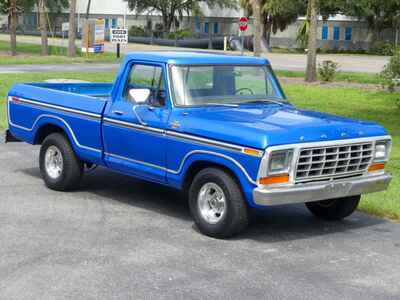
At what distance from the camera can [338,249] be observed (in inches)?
295

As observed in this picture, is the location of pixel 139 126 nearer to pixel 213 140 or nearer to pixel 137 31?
pixel 213 140

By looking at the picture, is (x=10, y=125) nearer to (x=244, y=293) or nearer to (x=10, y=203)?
(x=10, y=203)

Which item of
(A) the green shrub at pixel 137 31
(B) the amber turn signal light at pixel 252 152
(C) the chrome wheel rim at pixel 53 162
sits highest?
(B) the amber turn signal light at pixel 252 152

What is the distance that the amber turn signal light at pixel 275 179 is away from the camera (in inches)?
288

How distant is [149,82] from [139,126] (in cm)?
55

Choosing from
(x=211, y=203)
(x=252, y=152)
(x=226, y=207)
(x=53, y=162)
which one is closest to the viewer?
(x=252, y=152)

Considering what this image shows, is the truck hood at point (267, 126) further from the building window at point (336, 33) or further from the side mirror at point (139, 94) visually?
the building window at point (336, 33)

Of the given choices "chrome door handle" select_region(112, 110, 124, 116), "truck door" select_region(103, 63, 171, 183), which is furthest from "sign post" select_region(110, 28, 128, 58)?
"chrome door handle" select_region(112, 110, 124, 116)

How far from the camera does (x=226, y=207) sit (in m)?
7.57

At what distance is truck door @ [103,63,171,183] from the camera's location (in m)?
8.34

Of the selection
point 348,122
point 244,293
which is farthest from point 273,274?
point 348,122

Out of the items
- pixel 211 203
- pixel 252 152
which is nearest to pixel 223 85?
pixel 211 203

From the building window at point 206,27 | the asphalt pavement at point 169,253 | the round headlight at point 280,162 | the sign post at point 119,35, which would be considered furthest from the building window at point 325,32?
the round headlight at point 280,162

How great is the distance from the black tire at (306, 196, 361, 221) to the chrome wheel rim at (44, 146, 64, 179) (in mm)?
3123
